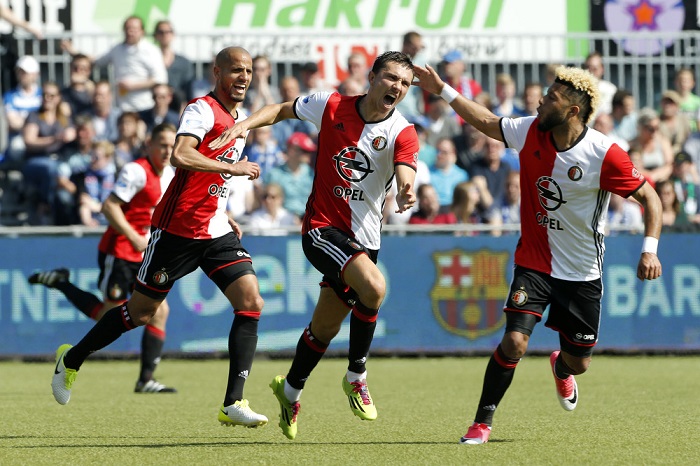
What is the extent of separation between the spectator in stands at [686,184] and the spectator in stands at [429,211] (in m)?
3.32

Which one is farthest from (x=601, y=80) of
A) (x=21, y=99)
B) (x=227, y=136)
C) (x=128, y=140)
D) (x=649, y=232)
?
(x=227, y=136)

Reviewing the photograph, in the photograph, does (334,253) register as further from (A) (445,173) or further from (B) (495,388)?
(A) (445,173)

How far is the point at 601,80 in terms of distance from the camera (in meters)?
18.3

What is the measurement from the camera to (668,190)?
15430 mm

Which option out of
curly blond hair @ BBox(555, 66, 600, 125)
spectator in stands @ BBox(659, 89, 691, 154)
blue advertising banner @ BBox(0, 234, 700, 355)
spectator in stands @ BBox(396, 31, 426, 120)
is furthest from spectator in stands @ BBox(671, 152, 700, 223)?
curly blond hair @ BBox(555, 66, 600, 125)

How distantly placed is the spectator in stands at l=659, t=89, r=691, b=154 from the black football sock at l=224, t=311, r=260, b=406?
10719 millimetres

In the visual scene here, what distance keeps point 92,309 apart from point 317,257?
4.53 meters

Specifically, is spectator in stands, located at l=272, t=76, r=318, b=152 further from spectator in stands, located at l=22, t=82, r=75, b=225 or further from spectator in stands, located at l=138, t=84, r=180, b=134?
spectator in stands, located at l=22, t=82, r=75, b=225

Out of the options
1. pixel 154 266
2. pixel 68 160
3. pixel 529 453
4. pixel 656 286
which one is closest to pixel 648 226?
pixel 529 453

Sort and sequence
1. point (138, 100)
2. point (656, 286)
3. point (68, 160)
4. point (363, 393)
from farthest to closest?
point (138, 100), point (68, 160), point (656, 286), point (363, 393)

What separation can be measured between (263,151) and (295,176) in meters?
0.78

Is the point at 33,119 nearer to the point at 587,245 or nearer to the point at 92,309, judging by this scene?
the point at 92,309

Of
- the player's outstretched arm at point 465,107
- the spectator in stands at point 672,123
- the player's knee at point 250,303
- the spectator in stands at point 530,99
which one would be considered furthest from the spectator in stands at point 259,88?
the player's outstretched arm at point 465,107

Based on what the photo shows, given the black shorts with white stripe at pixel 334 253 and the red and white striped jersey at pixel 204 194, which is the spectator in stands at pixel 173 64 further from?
the black shorts with white stripe at pixel 334 253
